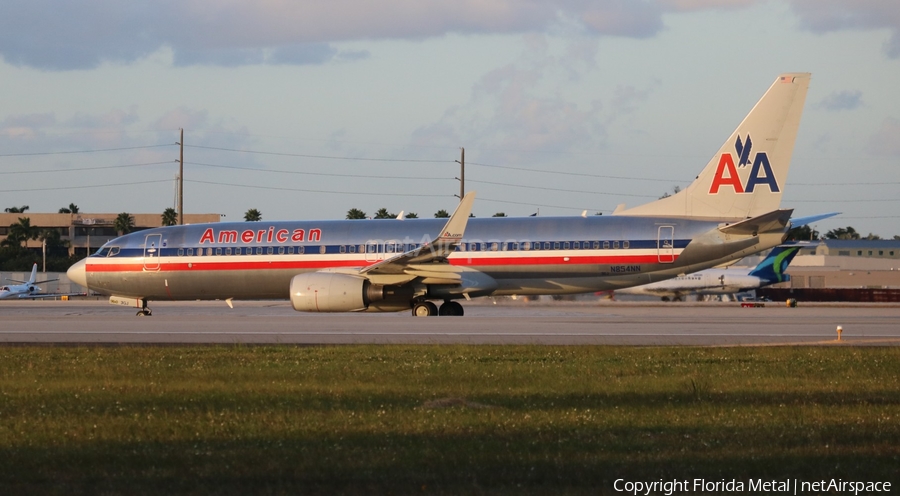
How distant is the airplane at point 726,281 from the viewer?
219ft

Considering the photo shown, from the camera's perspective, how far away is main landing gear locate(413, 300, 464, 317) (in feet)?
107

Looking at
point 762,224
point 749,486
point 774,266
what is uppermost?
point 762,224

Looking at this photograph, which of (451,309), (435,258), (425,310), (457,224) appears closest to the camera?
(457,224)

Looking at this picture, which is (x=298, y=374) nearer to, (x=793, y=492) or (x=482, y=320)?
(x=793, y=492)

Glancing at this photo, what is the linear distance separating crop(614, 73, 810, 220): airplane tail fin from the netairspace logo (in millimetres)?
25534

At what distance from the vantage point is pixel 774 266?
219 ft

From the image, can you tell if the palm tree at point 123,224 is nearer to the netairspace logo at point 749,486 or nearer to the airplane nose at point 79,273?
the airplane nose at point 79,273

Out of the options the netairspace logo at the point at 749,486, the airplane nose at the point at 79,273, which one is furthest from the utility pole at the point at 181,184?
the netairspace logo at the point at 749,486

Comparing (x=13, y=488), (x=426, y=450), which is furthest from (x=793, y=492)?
(x=13, y=488)

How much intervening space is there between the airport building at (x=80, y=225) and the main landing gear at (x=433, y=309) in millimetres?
93696

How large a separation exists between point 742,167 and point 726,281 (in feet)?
125

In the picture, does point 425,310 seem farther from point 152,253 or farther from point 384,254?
point 152,253

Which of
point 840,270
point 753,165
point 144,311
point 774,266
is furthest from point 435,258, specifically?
point 840,270

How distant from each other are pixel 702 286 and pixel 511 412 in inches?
2400
